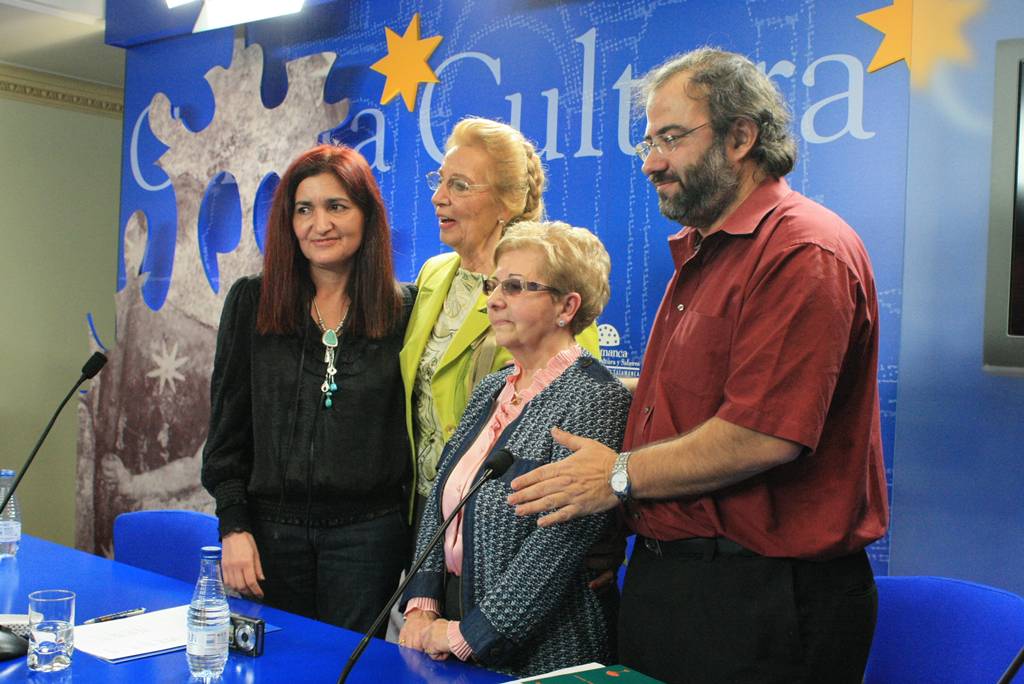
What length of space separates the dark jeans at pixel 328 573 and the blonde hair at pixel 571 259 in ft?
2.42

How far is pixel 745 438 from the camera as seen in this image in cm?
174

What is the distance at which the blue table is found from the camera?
1.80 meters

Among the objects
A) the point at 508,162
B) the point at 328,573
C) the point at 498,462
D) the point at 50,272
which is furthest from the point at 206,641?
the point at 50,272

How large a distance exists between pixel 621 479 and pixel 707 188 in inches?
21.1

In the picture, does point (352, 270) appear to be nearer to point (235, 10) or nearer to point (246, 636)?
point (246, 636)

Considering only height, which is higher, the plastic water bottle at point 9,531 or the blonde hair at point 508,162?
the blonde hair at point 508,162

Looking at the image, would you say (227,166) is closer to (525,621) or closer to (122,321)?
(122,321)

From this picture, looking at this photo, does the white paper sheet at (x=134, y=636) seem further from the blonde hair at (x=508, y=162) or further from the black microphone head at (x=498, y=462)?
the blonde hair at (x=508, y=162)

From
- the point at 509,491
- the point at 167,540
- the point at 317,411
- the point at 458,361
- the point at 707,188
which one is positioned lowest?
the point at 167,540

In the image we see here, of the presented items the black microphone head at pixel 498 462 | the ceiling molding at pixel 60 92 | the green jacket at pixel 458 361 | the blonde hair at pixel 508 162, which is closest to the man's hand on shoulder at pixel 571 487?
the black microphone head at pixel 498 462

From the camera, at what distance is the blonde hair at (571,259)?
2264 mm

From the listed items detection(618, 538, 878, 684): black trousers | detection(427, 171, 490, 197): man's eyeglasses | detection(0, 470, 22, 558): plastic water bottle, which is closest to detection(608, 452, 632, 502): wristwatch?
detection(618, 538, 878, 684): black trousers

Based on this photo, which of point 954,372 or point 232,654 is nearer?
point 232,654

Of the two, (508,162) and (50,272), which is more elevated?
(508,162)
